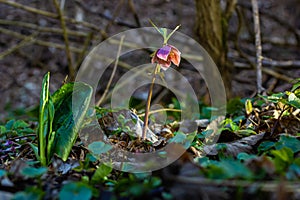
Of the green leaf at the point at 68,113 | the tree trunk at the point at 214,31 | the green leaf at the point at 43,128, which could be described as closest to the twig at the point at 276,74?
the tree trunk at the point at 214,31

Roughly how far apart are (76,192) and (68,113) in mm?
443

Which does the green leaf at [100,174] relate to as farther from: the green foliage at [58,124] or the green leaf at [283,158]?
the green leaf at [283,158]

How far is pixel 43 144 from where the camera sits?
3.91 ft

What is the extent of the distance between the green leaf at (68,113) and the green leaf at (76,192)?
333 millimetres

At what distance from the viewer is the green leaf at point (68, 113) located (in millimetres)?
1209

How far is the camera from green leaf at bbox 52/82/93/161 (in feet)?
3.97

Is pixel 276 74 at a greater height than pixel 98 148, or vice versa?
pixel 276 74

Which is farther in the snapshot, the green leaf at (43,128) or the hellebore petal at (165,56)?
the hellebore petal at (165,56)

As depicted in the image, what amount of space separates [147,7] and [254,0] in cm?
224

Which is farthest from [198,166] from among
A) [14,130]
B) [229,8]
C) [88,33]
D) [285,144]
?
[88,33]

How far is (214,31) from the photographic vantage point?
264cm

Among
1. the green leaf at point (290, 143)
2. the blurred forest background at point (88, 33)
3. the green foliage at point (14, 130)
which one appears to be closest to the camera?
the green leaf at point (290, 143)

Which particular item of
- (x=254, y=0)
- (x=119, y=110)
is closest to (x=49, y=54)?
(x=254, y=0)

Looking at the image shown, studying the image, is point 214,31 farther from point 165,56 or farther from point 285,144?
point 285,144
